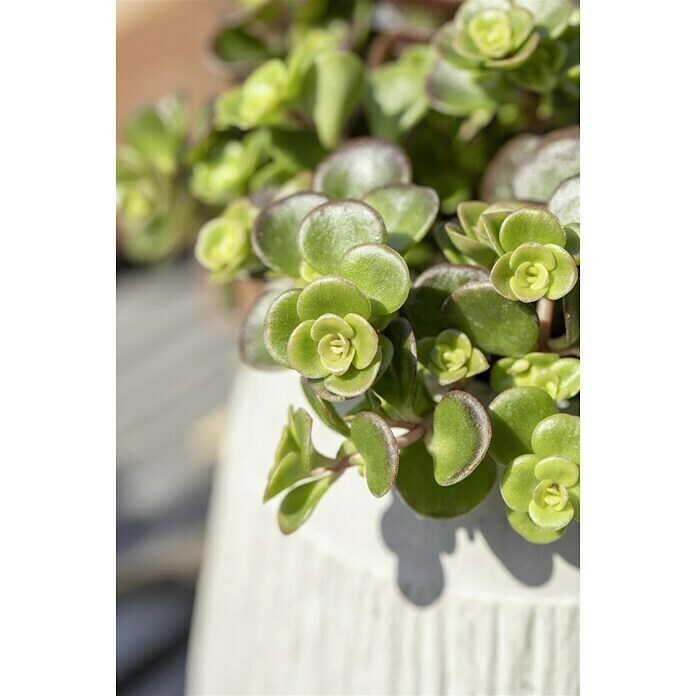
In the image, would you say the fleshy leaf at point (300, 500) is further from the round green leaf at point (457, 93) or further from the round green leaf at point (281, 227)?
the round green leaf at point (457, 93)

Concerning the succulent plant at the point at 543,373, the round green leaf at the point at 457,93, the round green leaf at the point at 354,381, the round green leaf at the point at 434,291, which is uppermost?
the round green leaf at the point at 457,93

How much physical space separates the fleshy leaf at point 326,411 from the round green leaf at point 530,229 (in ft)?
0.32

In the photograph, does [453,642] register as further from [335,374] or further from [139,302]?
[139,302]

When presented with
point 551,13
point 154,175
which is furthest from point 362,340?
point 154,175

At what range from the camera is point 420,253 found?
0.48 m

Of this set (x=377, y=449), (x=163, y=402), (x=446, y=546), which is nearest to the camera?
(x=377, y=449)

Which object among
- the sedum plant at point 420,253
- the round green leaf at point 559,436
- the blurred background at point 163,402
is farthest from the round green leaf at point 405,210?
the blurred background at point 163,402

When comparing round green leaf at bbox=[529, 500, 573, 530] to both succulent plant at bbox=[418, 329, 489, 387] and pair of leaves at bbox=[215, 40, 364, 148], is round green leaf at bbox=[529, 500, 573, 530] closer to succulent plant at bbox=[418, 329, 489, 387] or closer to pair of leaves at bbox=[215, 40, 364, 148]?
succulent plant at bbox=[418, 329, 489, 387]

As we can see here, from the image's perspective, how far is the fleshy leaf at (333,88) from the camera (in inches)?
19.3

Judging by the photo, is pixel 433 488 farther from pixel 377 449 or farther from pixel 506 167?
pixel 506 167

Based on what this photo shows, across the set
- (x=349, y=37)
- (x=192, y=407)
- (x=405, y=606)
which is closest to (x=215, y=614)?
(x=405, y=606)

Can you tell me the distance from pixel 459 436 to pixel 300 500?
8cm

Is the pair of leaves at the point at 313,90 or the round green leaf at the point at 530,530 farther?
the pair of leaves at the point at 313,90

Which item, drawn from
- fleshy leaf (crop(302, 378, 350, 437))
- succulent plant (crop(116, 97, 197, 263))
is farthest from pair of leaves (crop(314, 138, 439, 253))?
succulent plant (crop(116, 97, 197, 263))
